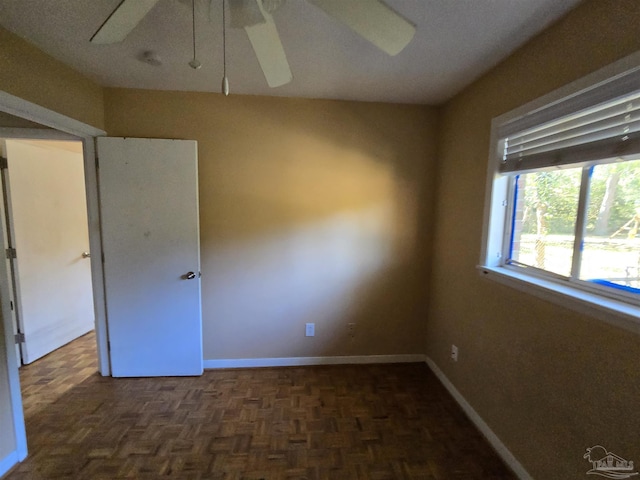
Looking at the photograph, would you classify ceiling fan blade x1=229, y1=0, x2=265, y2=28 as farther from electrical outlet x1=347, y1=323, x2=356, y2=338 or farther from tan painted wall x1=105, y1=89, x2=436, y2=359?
electrical outlet x1=347, y1=323, x2=356, y2=338

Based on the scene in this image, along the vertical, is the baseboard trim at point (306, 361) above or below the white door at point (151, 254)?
below

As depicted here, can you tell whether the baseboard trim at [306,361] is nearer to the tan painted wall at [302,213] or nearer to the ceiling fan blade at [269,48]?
the tan painted wall at [302,213]

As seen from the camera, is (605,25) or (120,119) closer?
(605,25)

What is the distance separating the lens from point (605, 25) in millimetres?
1163

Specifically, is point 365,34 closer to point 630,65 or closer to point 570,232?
point 630,65

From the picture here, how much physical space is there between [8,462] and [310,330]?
6.37 feet

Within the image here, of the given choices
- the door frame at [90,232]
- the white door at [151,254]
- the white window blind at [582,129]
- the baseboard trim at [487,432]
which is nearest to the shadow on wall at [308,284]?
the white door at [151,254]

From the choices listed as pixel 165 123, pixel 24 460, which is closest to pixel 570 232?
pixel 165 123

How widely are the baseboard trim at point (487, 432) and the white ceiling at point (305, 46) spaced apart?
2.24 m

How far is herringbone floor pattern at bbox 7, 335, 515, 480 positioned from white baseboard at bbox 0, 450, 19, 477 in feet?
0.12

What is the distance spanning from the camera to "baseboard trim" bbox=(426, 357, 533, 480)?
5.16 ft

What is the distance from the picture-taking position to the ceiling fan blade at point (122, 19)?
926 millimetres

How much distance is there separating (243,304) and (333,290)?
2.63 feet

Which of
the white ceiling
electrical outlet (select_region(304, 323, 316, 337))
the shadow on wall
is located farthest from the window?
electrical outlet (select_region(304, 323, 316, 337))
